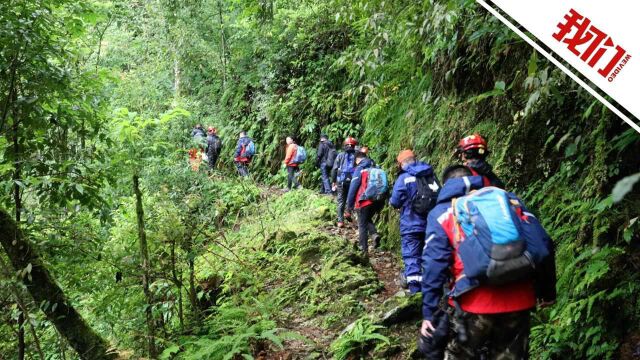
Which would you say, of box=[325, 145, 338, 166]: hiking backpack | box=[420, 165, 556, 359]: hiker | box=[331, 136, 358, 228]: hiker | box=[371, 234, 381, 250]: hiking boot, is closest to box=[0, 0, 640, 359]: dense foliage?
box=[371, 234, 381, 250]: hiking boot

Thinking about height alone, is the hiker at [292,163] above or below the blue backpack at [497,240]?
below

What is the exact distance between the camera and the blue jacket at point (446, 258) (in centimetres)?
311

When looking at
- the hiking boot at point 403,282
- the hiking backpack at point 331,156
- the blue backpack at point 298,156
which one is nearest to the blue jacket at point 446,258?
the hiking boot at point 403,282

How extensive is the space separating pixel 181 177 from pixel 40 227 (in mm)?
5631

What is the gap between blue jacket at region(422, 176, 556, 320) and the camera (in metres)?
3.11

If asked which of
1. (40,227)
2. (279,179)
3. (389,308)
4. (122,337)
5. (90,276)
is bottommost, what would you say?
(279,179)

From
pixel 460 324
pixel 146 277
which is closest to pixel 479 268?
pixel 460 324

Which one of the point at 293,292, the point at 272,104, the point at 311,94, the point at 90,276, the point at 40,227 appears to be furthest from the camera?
the point at 272,104

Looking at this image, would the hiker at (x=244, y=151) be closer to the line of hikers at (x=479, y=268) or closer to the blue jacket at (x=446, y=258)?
the line of hikers at (x=479, y=268)

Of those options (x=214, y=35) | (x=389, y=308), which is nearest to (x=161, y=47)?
(x=214, y=35)

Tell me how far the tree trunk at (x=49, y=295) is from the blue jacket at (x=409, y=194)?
13.5ft

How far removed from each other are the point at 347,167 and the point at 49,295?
7.48 metres

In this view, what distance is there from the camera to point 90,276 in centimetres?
547

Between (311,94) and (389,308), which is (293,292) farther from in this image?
(311,94)
